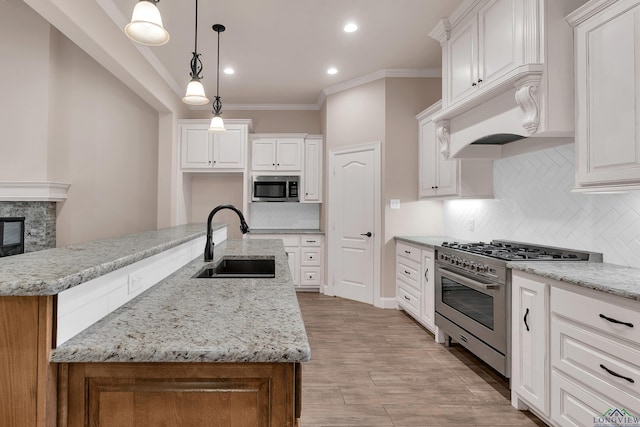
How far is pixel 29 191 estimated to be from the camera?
3764mm

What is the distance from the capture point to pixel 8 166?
377 cm

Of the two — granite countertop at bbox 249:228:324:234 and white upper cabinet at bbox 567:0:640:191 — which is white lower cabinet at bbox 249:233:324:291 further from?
white upper cabinet at bbox 567:0:640:191

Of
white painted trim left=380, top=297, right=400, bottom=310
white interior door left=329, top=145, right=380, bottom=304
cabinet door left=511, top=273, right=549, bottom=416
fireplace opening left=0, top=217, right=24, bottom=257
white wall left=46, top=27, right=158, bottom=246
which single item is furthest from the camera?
white interior door left=329, top=145, right=380, bottom=304

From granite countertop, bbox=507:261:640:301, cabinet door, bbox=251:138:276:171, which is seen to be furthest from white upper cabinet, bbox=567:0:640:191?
cabinet door, bbox=251:138:276:171

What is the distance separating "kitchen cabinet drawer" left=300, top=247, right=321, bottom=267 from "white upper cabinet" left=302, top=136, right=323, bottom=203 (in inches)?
29.7

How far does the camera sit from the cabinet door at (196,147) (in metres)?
5.09

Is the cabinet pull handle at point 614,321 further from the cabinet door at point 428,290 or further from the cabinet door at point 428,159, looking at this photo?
the cabinet door at point 428,159

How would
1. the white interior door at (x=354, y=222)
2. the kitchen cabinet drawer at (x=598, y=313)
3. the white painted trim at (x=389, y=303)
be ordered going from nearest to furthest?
1. the kitchen cabinet drawer at (x=598, y=313)
2. the white painted trim at (x=389, y=303)
3. the white interior door at (x=354, y=222)

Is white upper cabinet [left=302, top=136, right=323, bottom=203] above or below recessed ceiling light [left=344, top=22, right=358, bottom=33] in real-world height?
below

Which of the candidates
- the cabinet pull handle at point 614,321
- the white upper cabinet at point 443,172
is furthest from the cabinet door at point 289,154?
the cabinet pull handle at point 614,321

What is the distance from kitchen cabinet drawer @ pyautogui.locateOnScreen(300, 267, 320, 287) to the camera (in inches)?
204

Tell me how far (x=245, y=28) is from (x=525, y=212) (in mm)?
2992

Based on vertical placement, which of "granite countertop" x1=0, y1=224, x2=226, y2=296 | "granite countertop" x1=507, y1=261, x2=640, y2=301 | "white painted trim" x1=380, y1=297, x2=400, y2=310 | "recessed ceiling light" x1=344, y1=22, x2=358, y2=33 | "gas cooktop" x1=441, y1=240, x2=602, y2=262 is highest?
"recessed ceiling light" x1=344, y1=22, x2=358, y2=33

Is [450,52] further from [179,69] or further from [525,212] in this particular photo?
[179,69]
